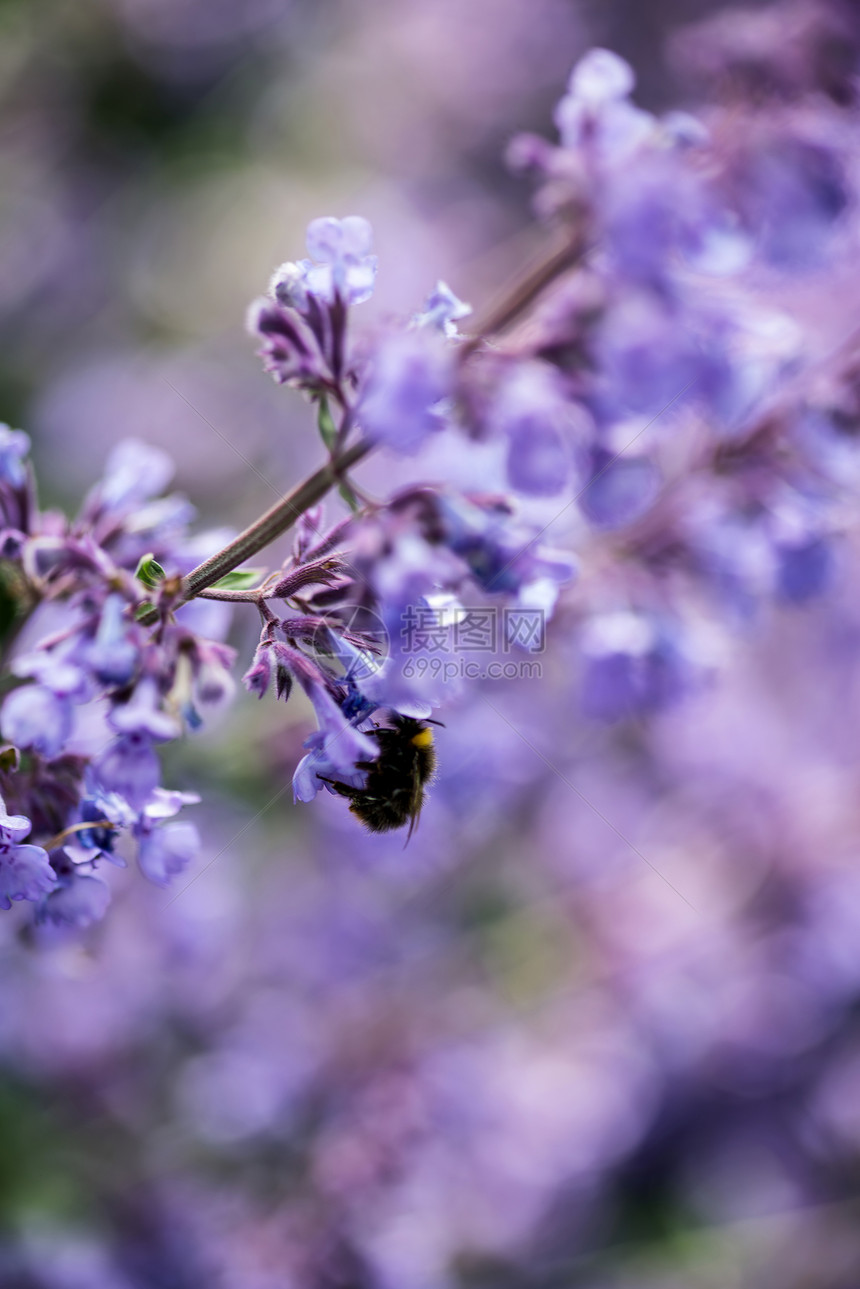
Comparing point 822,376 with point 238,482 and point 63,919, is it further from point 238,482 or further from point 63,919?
point 238,482

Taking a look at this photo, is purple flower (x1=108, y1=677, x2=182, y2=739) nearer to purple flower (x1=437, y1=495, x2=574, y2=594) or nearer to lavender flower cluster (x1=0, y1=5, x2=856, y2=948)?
lavender flower cluster (x1=0, y1=5, x2=856, y2=948)

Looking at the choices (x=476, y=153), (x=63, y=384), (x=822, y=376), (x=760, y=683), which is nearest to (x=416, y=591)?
(x=822, y=376)

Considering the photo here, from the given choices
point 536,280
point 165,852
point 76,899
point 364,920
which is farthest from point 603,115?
point 364,920

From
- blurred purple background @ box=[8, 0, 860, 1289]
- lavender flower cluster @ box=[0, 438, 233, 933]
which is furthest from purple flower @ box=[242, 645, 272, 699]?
blurred purple background @ box=[8, 0, 860, 1289]

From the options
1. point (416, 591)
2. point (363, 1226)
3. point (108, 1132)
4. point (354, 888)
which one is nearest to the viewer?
point (416, 591)

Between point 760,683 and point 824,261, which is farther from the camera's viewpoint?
point 760,683

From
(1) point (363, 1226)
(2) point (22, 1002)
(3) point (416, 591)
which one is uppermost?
(3) point (416, 591)

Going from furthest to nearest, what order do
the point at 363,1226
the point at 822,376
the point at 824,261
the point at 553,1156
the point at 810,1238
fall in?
the point at 810,1238
the point at 553,1156
the point at 363,1226
the point at 822,376
the point at 824,261
